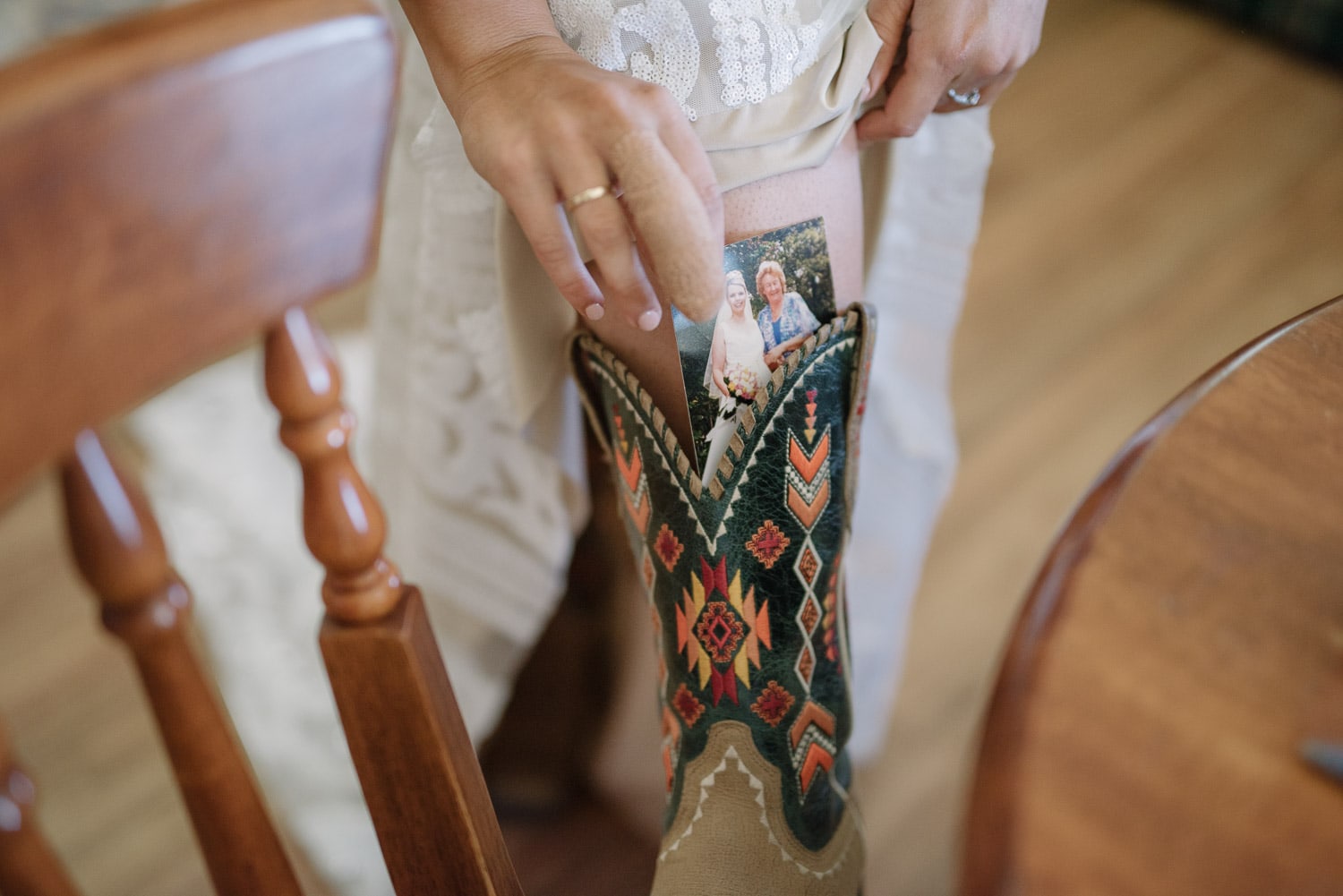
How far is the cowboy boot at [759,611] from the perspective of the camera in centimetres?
57

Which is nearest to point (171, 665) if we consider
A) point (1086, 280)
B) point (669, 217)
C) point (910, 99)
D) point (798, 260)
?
point (669, 217)

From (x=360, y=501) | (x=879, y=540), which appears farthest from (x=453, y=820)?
(x=879, y=540)

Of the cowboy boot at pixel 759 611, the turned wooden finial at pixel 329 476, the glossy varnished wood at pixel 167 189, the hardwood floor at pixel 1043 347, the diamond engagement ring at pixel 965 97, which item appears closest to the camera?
the glossy varnished wood at pixel 167 189

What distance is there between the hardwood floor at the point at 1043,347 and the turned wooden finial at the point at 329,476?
28.0 inches

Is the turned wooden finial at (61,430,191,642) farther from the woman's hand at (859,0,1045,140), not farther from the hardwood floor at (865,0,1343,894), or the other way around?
the hardwood floor at (865,0,1343,894)

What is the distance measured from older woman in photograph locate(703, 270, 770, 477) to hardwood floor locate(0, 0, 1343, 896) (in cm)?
64

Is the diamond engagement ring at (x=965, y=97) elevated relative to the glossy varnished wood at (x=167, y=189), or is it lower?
lower

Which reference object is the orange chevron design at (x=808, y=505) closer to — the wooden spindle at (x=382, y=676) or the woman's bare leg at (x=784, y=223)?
the woman's bare leg at (x=784, y=223)

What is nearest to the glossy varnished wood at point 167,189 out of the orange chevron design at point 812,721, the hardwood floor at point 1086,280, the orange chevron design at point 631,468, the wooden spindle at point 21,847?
the wooden spindle at point 21,847

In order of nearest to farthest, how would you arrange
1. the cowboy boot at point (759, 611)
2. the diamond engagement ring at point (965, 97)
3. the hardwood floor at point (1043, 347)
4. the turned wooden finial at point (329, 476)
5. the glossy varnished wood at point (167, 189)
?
1. the glossy varnished wood at point (167, 189)
2. the turned wooden finial at point (329, 476)
3. the cowboy boot at point (759, 611)
4. the diamond engagement ring at point (965, 97)
5. the hardwood floor at point (1043, 347)

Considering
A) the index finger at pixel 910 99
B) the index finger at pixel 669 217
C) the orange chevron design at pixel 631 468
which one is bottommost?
the orange chevron design at pixel 631 468

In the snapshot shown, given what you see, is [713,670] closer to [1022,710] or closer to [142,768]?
[1022,710]

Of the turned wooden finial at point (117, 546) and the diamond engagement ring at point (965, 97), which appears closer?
the turned wooden finial at point (117, 546)

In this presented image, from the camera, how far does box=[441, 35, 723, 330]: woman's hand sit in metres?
0.49
